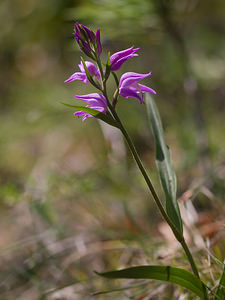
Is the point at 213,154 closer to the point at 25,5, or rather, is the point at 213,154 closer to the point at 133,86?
the point at 133,86

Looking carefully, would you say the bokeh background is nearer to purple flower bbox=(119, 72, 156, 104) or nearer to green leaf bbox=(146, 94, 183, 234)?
green leaf bbox=(146, 94, 183, 234)

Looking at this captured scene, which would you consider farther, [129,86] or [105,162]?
[105,162]

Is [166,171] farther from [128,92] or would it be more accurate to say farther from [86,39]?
[86,39]

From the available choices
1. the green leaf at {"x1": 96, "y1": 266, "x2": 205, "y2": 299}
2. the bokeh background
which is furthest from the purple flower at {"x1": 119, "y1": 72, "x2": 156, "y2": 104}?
the bokeh background

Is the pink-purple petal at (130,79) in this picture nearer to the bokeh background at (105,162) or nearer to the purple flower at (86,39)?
the purple flower at (86,39)

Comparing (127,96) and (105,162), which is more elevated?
(127,96)

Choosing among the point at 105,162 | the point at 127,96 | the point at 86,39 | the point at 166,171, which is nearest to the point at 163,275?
the point at 166,171

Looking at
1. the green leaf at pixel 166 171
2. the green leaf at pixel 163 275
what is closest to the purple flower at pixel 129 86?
the green leaf at pixel 166 171
